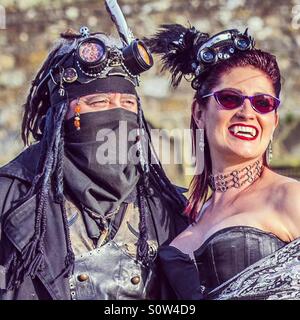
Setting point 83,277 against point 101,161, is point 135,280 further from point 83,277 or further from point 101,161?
point 101,161

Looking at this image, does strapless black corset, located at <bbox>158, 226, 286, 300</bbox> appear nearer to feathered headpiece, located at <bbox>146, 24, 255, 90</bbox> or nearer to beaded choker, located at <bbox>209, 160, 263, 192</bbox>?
beaded choker, located at <bbox>209, 160, 263, 192</bbox>

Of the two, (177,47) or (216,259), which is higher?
(177,47)

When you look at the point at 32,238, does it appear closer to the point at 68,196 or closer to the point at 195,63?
the point at 68,196

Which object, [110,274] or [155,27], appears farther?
[155,27]

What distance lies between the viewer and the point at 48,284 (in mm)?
3002

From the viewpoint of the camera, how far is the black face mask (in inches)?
121

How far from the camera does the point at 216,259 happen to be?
287cm

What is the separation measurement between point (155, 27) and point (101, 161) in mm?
Answer: 1825

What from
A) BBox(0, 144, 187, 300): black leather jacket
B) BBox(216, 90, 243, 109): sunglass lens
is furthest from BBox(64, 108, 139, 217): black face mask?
BBox(216, 90, 243, 109): sunglass lens

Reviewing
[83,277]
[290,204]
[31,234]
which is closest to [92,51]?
[31,234]

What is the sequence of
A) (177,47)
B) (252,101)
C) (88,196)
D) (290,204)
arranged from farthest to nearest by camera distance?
(177,47) < (88,196) < (252,101) < (290,204)

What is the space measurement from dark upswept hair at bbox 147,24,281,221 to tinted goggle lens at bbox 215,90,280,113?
61 mm

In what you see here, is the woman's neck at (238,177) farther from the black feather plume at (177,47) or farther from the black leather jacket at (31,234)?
the black feather plume at (177,47)
